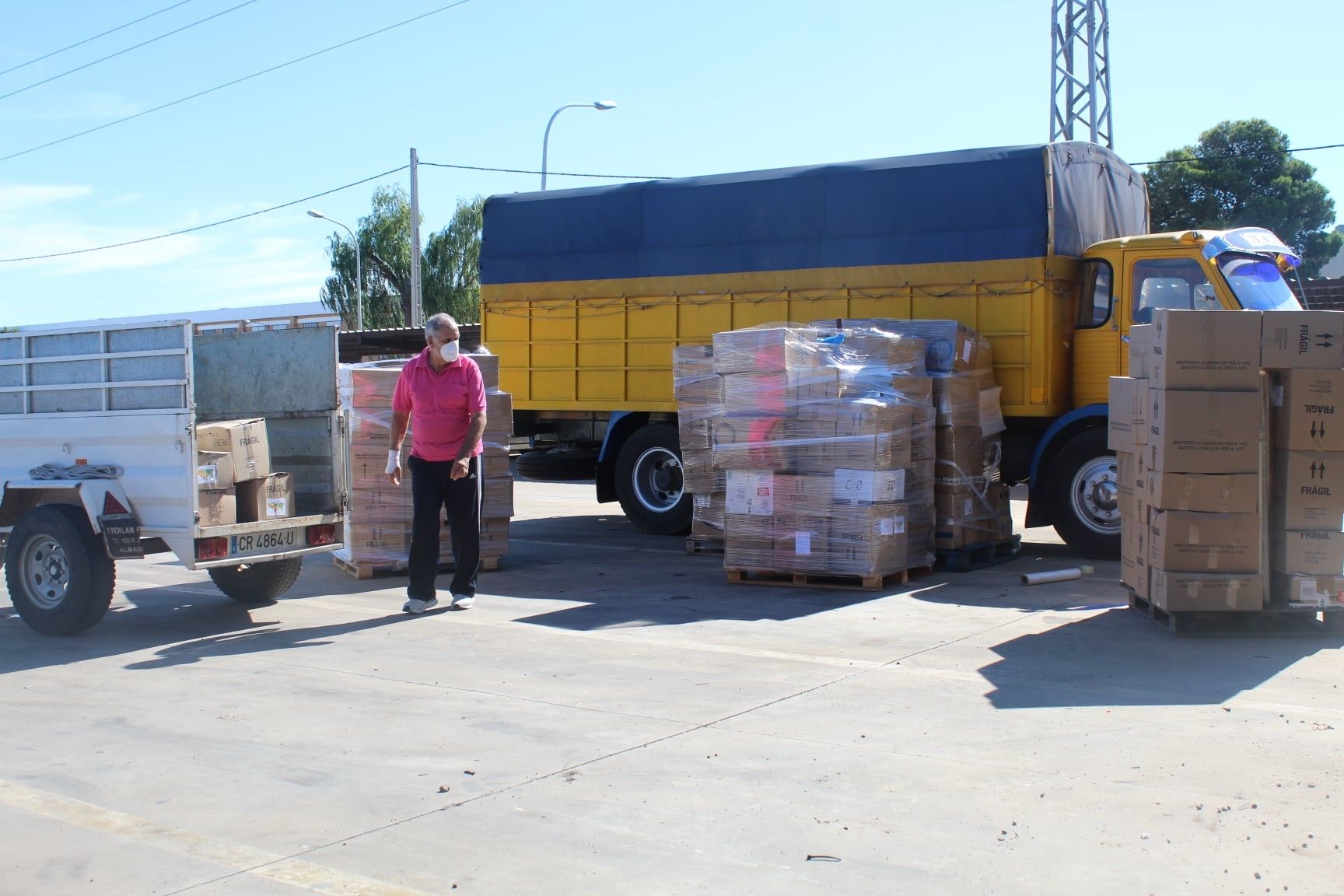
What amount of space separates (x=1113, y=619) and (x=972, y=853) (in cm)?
445

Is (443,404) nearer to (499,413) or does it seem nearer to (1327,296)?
(499,413)

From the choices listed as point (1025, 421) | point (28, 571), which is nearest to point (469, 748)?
point (28, 571)

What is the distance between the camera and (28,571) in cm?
816

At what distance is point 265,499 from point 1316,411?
6.41 meters

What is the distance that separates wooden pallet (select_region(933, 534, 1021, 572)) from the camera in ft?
34.5

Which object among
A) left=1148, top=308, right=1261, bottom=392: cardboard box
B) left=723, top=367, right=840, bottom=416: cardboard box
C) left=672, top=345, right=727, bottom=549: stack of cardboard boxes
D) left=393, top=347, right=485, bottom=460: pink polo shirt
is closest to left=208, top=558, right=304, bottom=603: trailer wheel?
left=393, top=347, right=485, bottom=460: pink polo shirt

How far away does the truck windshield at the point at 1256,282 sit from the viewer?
34.0 feet

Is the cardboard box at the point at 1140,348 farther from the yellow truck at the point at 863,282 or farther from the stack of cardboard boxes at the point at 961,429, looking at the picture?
the yellow truck at the point at 863,282

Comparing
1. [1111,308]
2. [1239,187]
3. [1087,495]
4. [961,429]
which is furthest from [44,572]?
[1239,187]

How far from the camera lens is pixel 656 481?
13.4 metres

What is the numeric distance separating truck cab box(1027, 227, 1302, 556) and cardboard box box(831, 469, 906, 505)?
7.54ft

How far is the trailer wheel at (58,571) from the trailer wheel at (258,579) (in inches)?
44.7

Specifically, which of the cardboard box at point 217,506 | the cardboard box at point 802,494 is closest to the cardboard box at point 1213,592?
the cardboard box at point 802,494

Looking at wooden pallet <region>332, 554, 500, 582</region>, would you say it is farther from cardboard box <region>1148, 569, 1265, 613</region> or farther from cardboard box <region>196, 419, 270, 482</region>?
cardboard box <region>1148, 569, 1265, 613</region>
